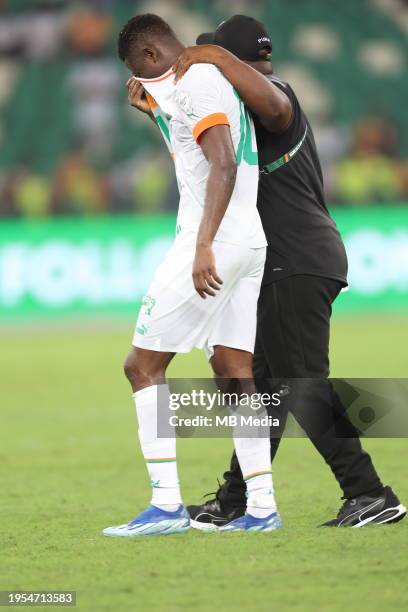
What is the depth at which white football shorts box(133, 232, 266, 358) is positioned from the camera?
484cm

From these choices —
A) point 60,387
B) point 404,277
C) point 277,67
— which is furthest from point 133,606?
point 277,67

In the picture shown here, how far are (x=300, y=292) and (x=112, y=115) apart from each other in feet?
52.8

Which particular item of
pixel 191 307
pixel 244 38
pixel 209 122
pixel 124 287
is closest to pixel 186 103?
pixel 209 122

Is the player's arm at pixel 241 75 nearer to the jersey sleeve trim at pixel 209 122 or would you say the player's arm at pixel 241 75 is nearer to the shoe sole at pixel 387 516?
the jersey sleeve trim at pixel 209 122

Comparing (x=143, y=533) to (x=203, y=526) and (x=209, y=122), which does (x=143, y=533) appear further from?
(x=209, y=122)

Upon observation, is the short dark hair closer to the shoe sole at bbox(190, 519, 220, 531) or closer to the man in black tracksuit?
the man in black tracksuit

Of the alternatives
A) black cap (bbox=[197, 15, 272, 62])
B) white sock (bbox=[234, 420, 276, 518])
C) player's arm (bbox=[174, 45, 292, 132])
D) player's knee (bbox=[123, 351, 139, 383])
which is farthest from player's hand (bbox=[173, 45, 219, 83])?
white sock (bbox=[234, 420, 276, 518])

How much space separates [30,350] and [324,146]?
7074 mm

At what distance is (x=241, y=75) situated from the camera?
15.9 feet

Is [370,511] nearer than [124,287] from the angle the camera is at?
Yes

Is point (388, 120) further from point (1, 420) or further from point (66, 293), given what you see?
point (1, 420)

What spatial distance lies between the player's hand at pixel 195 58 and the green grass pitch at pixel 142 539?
1.91m

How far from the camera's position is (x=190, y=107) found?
4742mm

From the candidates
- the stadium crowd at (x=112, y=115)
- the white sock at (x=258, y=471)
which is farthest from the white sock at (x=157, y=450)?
the stadium crowd at (x=112, y=115)
